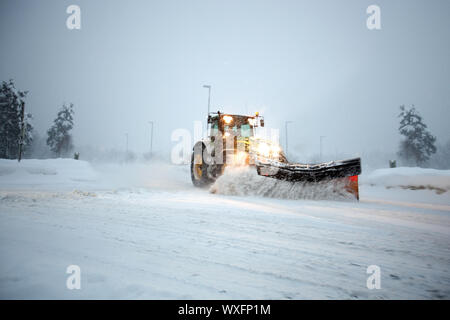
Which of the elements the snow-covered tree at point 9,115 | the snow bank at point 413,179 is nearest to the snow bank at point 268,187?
the snow bank at point 413,179

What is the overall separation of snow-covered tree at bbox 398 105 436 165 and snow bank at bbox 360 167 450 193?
2375 cm

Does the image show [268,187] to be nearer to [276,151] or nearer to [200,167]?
[276,151]

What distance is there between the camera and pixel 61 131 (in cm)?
3691

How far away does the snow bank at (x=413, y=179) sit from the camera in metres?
9.10

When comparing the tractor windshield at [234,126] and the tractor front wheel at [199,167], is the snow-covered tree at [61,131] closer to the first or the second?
the tractor front wheel at [199,167]

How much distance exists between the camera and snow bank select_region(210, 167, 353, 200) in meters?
5.54

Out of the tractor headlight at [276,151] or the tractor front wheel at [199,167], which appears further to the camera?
the tractor front wheel at [199,167]

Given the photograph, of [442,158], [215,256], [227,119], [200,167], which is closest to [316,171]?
[227,119]

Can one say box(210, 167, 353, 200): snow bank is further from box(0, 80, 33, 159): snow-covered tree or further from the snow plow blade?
box(0, 80, 33, 159): snow-covered tree

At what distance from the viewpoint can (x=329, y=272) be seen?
1336 millimetres

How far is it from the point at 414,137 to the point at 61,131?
57538 mm

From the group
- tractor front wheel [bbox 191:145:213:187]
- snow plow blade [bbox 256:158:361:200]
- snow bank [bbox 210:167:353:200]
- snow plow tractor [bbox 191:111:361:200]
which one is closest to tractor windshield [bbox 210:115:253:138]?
snow plow tractor [bbox 191:111:361:200]

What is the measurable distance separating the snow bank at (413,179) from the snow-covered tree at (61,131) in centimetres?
4502
